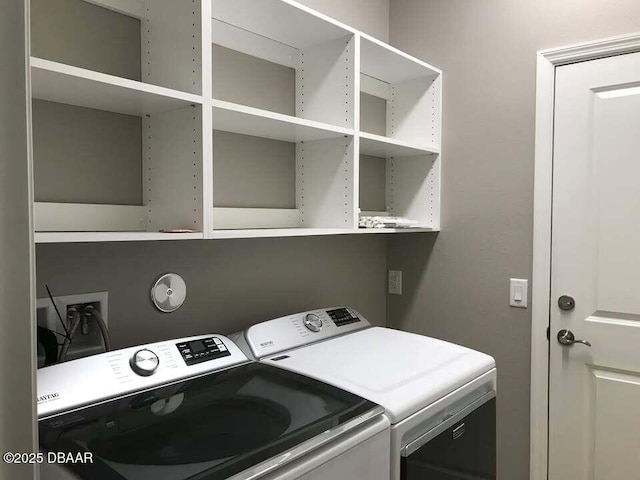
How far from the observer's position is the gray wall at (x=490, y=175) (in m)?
2.10

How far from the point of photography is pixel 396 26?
250cm

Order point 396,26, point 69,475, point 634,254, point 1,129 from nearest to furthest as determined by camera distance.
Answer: point 1,129, point 69,475, point 634,254, point 396,26

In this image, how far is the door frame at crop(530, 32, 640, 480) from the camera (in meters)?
2.04

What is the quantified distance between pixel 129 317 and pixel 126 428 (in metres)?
0.49

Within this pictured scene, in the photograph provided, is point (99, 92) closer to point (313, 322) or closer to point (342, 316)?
point (313, 322)

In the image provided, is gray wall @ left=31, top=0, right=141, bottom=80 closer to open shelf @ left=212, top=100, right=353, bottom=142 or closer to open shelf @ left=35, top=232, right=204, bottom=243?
open shelf @ left=212, top=100, right=353, bottom=142

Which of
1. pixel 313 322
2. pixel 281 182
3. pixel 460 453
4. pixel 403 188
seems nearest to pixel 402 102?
pixel 403 188

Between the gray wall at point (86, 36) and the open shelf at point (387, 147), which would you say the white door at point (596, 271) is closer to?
the open shelf at point (387, 147)

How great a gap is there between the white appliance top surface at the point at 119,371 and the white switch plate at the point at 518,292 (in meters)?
1.23

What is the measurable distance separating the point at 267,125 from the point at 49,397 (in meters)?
0.99

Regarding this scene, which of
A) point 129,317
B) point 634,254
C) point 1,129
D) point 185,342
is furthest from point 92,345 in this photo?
point 634,254

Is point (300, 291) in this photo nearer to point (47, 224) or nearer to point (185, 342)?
point (185, 342)

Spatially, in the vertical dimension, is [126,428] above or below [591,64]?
below

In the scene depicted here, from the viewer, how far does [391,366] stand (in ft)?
4.94
